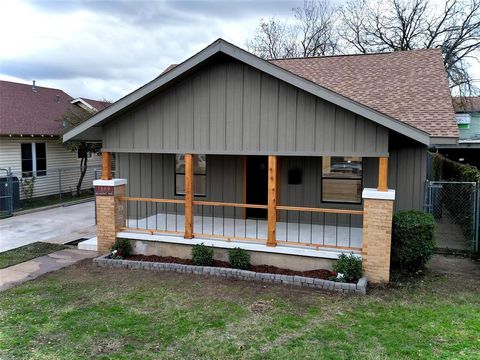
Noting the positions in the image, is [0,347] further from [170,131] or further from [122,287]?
[170,131]

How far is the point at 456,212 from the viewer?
12.8 m

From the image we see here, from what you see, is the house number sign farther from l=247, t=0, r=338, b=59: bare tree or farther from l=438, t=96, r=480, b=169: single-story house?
l=247, t=0, r=338, b=59: bare tree

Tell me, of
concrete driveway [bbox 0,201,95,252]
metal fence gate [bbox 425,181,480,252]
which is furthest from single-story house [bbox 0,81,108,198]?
metal fence gate [bbox 425,181,480,252]

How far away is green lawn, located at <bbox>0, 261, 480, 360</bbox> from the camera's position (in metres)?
4.83

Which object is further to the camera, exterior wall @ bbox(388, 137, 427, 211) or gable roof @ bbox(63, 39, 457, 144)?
exterior wall @ bbox(388, 137, 427, 211)

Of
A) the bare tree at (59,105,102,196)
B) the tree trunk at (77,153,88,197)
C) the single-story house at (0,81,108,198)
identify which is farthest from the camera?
the tree trunk at (77,153,88,197)

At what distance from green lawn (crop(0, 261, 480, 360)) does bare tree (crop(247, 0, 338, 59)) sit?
28007 millimetres

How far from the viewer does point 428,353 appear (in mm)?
4680

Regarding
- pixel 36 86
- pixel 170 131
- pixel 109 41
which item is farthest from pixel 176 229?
pixel 36 86

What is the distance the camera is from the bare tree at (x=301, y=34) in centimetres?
3225

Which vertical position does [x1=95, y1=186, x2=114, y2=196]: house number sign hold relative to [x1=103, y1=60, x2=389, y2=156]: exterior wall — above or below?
below

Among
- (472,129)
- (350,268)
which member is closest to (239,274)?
(350,268)

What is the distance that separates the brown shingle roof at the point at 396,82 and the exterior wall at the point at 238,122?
1.90 meters

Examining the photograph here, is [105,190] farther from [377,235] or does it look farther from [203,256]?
[377,235]
